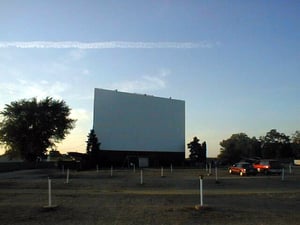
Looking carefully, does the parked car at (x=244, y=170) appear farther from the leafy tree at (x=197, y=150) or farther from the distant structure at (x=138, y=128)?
the leafy tree at (x=197, y=150)

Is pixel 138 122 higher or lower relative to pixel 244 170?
higher

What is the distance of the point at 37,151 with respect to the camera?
92.9 metres

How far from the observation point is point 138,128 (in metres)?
101

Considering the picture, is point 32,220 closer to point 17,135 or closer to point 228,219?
point 228,219

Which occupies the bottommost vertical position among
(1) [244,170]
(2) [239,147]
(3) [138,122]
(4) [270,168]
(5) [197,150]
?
(1) [244,170]

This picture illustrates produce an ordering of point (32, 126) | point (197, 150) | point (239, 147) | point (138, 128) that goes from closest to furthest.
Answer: point (32, 126) < point (138, 128) < point (197, 150) < point (239, 147)

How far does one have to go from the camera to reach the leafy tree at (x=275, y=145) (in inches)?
5876

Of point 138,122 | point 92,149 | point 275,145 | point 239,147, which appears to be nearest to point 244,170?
point 92,149

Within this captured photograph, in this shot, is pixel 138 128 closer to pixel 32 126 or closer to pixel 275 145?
pixel 32 126

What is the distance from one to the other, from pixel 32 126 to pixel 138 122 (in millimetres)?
20816

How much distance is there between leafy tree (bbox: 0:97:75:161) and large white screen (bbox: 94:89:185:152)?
7.45 metres

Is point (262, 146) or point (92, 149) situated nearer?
point (92, 149)

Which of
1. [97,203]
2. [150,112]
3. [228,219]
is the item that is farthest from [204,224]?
[150,112]

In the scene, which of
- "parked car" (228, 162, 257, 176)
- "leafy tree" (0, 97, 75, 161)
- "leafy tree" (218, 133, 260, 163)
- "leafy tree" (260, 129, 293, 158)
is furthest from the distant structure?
"leafy tree" (260, 129, 293, 158)
